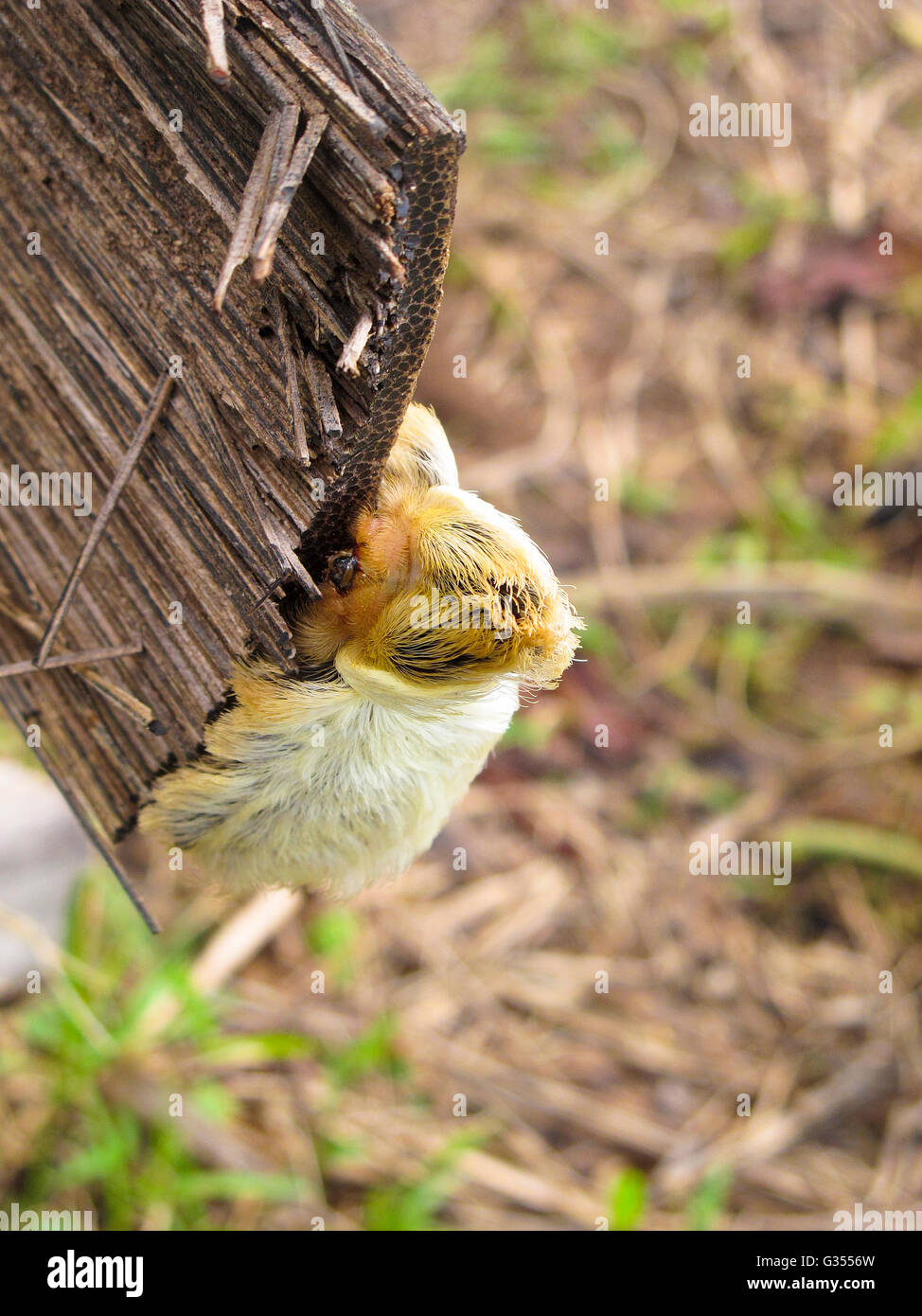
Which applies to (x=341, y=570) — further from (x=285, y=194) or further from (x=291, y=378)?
(x=285, y=194)

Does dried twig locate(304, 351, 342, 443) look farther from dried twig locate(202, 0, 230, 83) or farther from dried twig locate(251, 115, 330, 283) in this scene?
dried twig locate(202, 0, 230, 83)

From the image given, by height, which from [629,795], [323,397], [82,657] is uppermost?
[323,397]

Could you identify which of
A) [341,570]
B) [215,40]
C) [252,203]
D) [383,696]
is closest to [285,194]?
[252,203]

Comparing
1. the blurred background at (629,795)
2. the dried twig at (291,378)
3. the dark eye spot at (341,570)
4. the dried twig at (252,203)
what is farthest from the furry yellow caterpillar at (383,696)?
Result: the blurred background at (629,795)

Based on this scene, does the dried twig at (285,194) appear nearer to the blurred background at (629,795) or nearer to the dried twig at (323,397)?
the dried twig at (323,397)
